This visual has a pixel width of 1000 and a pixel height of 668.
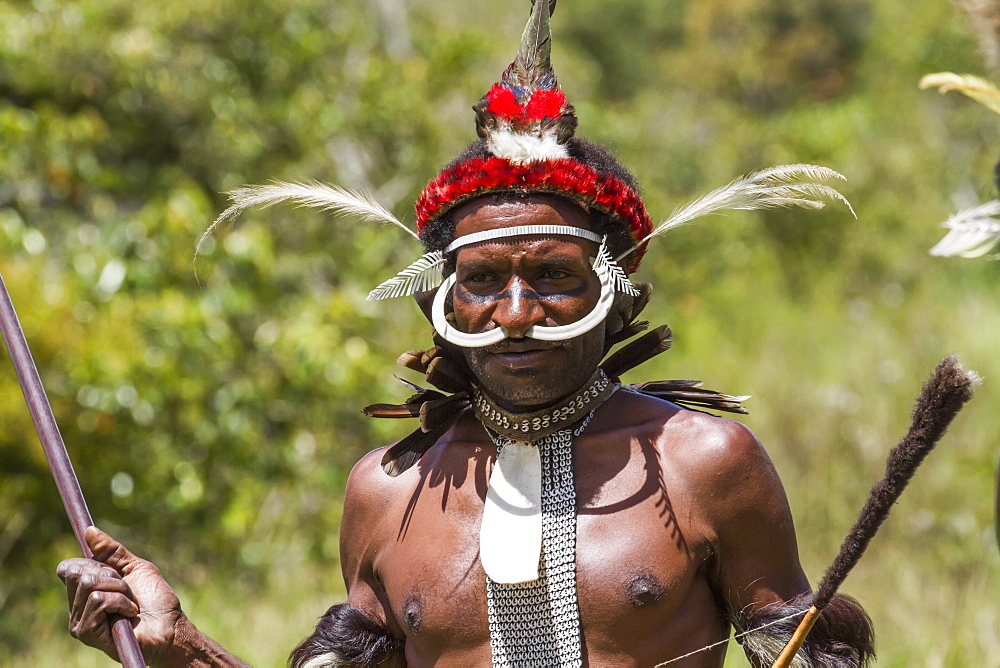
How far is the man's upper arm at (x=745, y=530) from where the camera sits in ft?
8.29

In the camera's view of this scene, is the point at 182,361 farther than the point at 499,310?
Yes

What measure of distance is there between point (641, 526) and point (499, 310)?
20.9 inches

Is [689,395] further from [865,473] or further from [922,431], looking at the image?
[865,473]

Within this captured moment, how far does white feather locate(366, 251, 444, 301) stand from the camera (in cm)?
274

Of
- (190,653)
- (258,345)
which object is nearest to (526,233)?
(190,653)

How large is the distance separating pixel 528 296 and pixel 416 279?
0.33 m

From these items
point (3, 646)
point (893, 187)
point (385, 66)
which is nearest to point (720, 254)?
point (893, 187)

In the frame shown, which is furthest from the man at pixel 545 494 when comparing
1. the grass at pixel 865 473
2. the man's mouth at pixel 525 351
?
the grass at pixel 865 473

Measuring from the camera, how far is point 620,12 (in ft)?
85.1

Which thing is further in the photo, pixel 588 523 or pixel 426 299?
pixel 426 299

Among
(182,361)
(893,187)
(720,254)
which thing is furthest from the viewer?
(893,187)

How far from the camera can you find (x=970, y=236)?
254cm

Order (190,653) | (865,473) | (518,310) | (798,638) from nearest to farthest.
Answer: (798,638) < (518,310) < (190,653) < (865,473)

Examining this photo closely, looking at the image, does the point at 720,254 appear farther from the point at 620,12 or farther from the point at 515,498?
the point at 620,12
